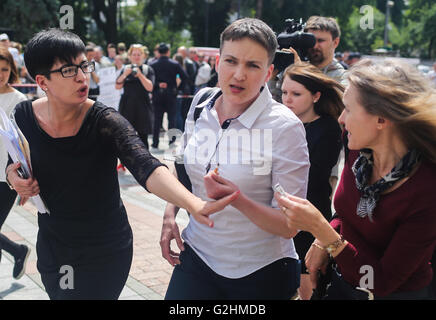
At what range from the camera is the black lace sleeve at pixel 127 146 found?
238cm

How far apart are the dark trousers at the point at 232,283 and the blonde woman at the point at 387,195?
0.23 meters

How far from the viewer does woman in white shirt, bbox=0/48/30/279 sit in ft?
14.1

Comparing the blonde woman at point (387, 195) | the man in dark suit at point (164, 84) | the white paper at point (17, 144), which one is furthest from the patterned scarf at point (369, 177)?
the man in dark suit at point (164, 84)

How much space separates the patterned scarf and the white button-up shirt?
0.72ft

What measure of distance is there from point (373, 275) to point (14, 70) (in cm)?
355

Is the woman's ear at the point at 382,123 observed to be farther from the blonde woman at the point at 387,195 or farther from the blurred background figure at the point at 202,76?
the blurred background figure at the point at 202,76

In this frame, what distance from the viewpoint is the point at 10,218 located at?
6.68 metres

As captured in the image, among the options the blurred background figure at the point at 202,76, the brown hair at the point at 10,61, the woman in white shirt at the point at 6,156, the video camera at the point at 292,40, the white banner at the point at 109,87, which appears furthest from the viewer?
the blurred background figure at the point at 202,76

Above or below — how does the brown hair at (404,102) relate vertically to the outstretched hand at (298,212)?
above

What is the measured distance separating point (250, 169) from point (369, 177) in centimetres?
48

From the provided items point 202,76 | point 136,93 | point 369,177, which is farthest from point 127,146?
point 202,76

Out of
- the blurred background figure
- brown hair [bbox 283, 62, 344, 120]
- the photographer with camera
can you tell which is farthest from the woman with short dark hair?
the blurred background figure
